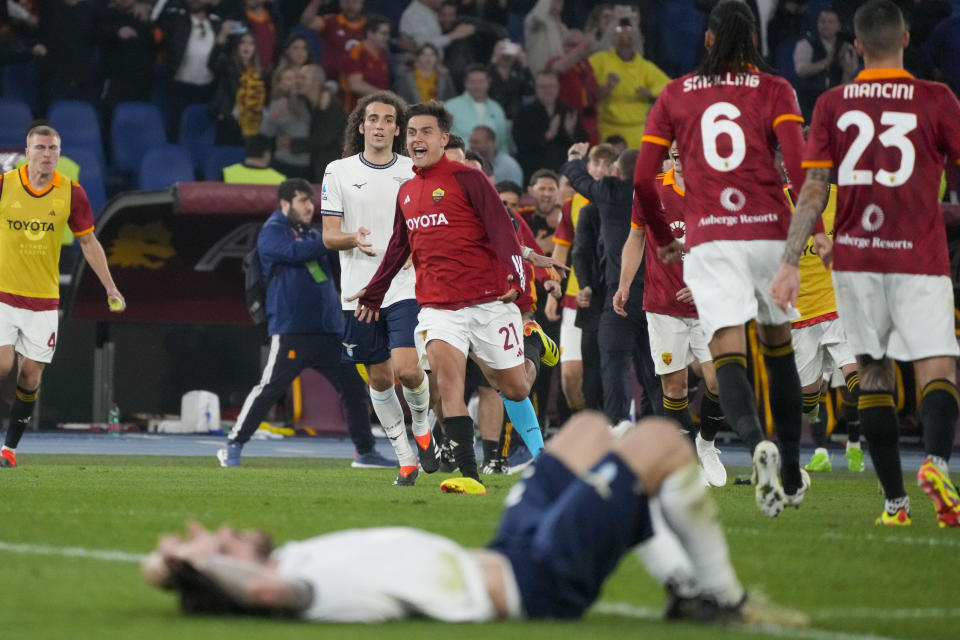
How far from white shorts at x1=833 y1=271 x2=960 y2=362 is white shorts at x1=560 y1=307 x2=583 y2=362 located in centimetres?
715

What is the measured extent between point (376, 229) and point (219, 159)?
9.28m

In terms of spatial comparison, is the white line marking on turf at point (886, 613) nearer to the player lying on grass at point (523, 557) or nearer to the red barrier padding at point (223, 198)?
the player lying on grass at point (523, 557)

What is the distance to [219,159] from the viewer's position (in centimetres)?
1914

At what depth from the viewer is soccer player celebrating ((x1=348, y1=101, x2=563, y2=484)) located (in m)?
8.91

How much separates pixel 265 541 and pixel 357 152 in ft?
23.2

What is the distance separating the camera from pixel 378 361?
1062cm

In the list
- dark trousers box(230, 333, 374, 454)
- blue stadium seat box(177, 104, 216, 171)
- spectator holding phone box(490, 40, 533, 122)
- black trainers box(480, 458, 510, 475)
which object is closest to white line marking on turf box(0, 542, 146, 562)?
black trainers box(480, 458, 510, 475)

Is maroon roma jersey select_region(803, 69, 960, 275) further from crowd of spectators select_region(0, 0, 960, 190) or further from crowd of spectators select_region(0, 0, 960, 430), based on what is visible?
crowd of spectators select_region(0, 0, 960, 190)

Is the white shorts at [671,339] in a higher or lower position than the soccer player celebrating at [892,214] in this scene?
lower

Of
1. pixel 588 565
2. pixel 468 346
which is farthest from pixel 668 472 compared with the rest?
pixel 468 346

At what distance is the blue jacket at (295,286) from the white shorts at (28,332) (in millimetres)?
2006

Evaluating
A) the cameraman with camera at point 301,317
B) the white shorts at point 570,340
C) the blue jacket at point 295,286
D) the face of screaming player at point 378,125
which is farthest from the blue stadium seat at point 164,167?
the face of screaming player at point 378,125

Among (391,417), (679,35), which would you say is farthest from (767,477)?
(679,35)

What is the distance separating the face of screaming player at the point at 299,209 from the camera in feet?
43.6
